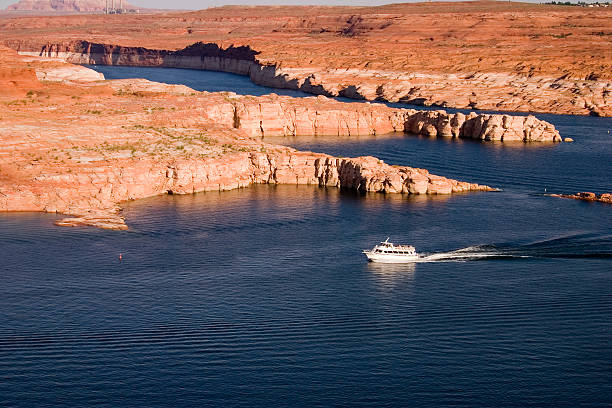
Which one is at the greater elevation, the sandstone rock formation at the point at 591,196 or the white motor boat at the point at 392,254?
the sandstone rock formation at the point at 591,196

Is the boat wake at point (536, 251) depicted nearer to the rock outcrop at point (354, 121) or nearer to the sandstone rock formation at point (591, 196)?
the sandstone rock formation at point (591, 196)

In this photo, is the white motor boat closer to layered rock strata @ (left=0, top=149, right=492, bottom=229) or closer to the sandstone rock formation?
layered rock strata @ (left=0, top=149, right=492, bottom=229)

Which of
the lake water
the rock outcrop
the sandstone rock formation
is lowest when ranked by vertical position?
the lake water

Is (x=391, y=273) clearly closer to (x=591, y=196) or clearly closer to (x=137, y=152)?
(x=591, y=196)

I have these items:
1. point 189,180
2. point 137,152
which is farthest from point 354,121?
point 137,152

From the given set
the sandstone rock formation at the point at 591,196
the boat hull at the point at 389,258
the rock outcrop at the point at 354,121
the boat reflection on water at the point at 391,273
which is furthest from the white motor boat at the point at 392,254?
the rock outcrop at the point at 354,121

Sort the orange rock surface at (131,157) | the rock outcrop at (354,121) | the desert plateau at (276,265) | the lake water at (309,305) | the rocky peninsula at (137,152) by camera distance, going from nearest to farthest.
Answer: the lake water at (309,305) < the desert plateau at (276,265) < the orange rock surface at (131,157) < the rocky peninsula at (137,152) < the rock outcrop at (354,121)

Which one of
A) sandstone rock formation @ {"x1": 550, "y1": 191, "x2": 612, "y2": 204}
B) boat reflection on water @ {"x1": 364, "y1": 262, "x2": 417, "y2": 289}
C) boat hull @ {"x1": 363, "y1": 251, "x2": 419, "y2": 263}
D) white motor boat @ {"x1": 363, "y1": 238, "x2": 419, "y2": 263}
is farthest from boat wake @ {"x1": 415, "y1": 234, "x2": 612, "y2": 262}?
sandstone rock formation @ {"x1": 550, "y1": 191, "x2": 612, "y2": 204}

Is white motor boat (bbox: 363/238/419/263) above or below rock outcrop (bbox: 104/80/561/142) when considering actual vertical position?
below
